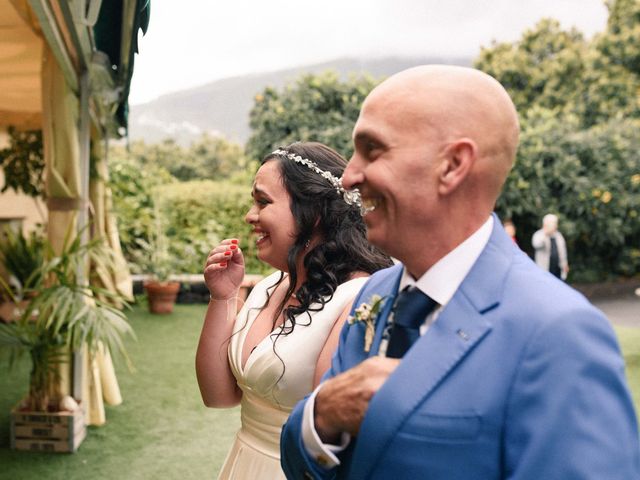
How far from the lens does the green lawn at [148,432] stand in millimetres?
4207

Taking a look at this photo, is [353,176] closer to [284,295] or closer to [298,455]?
[298,455]

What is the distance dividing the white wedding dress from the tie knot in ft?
2.54

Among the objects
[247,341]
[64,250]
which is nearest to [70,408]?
[64,250]

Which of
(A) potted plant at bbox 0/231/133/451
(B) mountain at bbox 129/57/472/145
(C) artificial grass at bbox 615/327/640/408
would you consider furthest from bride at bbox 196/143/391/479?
(B) mountain at bbox 129/57/472/145

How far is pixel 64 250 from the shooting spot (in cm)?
425

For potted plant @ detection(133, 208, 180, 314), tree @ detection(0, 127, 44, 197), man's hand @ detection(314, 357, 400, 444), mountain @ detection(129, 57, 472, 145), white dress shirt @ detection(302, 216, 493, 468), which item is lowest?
mountain @ detection(129, 57, 472, 145)

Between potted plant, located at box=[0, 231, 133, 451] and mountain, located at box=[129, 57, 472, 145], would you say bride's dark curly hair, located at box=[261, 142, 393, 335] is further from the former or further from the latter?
mountain, located at box=[129, 57, 472, 145]

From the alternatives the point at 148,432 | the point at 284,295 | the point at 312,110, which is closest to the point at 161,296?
the point at 148,432

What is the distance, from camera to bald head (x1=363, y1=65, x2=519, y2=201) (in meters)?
0.92

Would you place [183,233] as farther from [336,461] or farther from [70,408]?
[336,461]

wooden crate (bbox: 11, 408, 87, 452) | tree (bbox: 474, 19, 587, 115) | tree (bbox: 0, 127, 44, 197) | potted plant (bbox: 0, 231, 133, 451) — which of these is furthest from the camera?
tree (bbox: 474, 19, 587, 115)

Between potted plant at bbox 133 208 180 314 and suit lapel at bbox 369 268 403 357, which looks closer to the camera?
suit lapel at bbox 369 268 403 357

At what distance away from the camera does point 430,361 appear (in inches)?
35.5

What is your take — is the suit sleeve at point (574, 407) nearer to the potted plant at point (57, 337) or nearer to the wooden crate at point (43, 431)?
the potted plant at point (57, 337)
